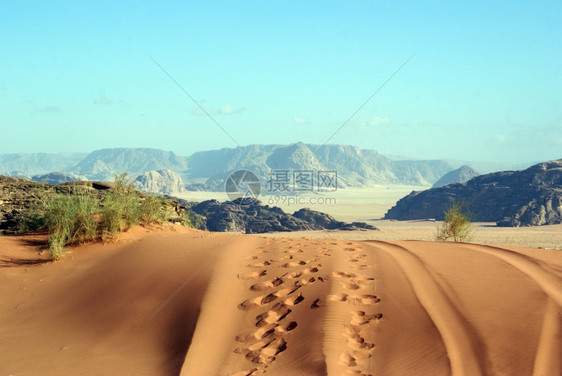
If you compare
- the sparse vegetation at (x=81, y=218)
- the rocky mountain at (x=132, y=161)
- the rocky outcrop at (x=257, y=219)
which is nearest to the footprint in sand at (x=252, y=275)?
the sparse vegetation at (x=81, y=218)

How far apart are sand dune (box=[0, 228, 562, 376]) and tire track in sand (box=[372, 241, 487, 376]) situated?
0.01m

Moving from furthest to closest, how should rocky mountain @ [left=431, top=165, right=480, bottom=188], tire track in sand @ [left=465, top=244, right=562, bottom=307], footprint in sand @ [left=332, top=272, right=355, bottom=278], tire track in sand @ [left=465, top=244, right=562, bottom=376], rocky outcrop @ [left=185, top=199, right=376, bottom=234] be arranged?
rocky mountain @ [left=431, top=165, right=480, bottom=188] → rocky outcrop @ [left=185, top=199, right=376, bottom=234] → footprint in sand @ [left=332, top=272, right=355, bottom=278] → tire track in sand @ [left=465, top=244, right=562, bottom=307] → tire track in sand @ [left=465, top=244, right=562, bottom=376]

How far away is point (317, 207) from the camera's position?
60844 mm

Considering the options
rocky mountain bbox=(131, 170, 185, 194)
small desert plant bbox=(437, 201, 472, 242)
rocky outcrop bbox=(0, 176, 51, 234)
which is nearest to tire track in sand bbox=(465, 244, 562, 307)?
small desert plant bbox=(437, 201, 472, 242)

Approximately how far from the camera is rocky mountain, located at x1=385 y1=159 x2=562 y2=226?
128 ft

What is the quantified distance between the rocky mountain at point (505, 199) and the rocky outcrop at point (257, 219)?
33.7 feet

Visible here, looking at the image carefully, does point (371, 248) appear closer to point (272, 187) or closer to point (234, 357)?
point (234, 357)

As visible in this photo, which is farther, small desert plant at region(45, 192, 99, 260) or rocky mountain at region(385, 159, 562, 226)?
rocky mountain at region(385, 159, 562, 226)

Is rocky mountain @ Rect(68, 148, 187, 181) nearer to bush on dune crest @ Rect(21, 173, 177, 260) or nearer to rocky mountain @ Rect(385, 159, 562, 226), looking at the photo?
rocky mountain @ Rect(385, 159, 562, 226)

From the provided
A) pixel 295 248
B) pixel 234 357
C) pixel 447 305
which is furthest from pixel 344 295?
pixel 295 248

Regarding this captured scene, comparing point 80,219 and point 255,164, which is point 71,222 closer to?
point 80,219

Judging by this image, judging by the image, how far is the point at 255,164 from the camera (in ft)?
393

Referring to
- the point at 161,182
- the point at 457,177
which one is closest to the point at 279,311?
the point at 161,182

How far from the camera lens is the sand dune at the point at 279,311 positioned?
13.9 ft
